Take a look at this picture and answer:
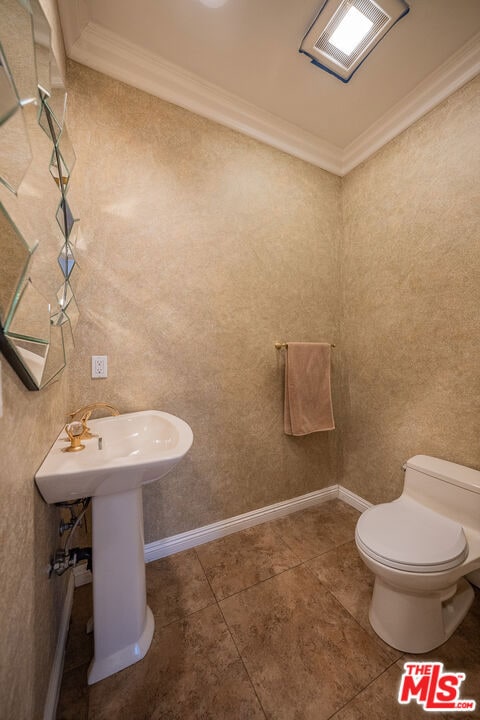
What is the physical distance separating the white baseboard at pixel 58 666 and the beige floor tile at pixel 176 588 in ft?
1.07

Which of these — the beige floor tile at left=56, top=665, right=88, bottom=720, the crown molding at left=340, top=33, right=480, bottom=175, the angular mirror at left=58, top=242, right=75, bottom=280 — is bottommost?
the beige floor tile at left=56, top=665, right=88, bottom=720

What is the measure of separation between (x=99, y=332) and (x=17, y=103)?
88 centimetres

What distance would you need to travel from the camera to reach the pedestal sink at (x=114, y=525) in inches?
28.8

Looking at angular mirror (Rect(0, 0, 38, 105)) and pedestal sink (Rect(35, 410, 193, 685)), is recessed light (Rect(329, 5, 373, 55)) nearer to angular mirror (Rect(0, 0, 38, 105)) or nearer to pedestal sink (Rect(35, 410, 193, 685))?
angular mirror (Rect(0, 0, 38, 105))

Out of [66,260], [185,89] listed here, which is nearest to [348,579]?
[66,260]

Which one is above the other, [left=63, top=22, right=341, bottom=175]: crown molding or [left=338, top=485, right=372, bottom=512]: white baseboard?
[left=63, top=22, right=341, bottom=175]: crown molding

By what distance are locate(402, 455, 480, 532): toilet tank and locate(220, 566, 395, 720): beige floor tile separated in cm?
63

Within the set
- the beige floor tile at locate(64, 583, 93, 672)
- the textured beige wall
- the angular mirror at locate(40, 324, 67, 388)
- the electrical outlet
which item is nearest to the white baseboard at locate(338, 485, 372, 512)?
the beige floor tile at locate(64, 583, 93, 672)

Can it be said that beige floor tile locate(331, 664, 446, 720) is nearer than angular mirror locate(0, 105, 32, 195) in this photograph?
No

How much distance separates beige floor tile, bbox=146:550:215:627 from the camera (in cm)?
111

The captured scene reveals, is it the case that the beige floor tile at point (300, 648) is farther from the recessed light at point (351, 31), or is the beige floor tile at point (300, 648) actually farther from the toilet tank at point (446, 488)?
the recessed light at point (351, 31)

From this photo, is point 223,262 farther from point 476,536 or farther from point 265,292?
point 476,536

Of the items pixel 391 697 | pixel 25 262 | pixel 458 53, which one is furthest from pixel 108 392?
pixel 458 53

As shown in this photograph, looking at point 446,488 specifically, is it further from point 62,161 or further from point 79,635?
point 62,161
